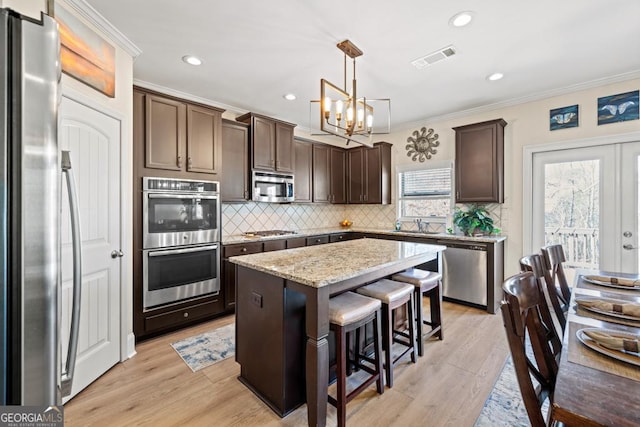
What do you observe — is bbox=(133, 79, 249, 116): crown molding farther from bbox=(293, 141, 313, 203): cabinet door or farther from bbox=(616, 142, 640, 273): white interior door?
bbox=(616, 142, 640, 273): white interior door

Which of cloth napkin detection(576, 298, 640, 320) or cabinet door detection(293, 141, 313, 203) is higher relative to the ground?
cabinet door detection(293, 141, 313, 203)

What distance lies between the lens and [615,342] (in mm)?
979

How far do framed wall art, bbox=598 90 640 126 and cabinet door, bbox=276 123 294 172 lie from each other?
3848 millimetres

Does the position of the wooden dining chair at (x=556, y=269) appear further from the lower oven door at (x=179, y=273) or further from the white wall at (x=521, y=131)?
the lower oven door at (x=179, y=273)

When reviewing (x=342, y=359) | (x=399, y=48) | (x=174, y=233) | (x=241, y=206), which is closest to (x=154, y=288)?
(x=174, y=233)

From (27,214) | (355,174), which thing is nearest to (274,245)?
(355,174)

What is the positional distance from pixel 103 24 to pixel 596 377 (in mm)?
3452

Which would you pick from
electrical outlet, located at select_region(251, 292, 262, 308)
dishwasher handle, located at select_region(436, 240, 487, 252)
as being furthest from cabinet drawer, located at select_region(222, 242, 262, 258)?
dishwasher handle, located at select_region(436, 240, 487, 252)

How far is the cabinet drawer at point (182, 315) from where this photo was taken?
2763 mm

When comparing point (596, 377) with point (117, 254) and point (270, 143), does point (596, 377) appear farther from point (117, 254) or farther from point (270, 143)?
point (270, 143)

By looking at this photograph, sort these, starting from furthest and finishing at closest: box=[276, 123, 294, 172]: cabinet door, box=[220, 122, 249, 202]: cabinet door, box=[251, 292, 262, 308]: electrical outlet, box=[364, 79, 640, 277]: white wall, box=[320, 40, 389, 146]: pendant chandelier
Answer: box=[276, 123, 294, 172]: cabinet door → box=[220, 122, 249, 202]: cabinet door → box=[364, 79, 640, 277]: white wall → box=[320, 40, 389, 146]: pendant chandelier → box=[251, 292, 262, 308]: electrical outlet

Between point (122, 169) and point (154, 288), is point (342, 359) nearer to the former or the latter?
point (154, 288)

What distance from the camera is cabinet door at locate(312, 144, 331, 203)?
4.89m

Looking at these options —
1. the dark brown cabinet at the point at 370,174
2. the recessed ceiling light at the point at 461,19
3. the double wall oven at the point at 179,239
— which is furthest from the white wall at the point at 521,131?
the double wall oven at the point at 179,239
